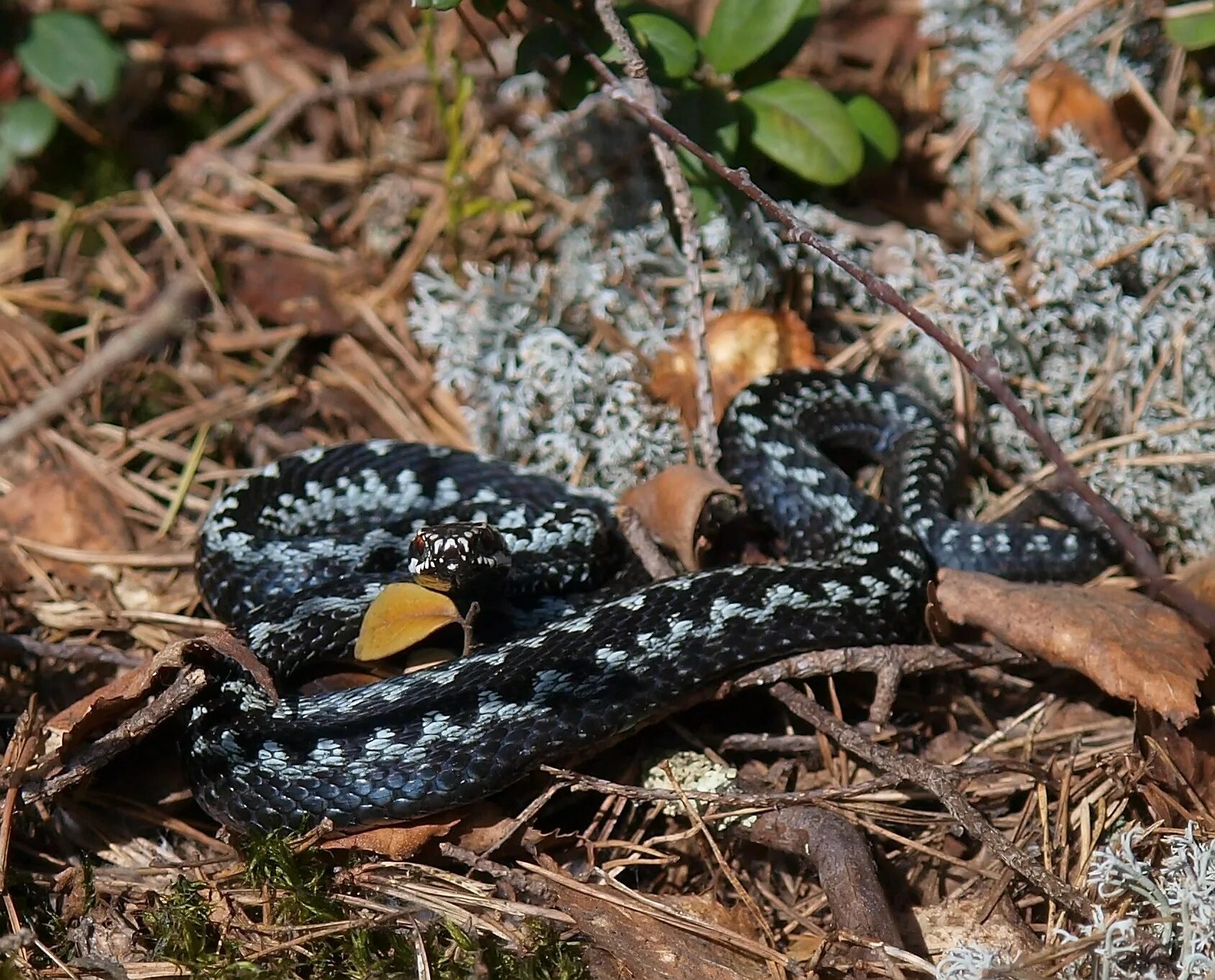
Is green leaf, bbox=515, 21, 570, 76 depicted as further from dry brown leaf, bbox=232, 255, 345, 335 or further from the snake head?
the snake head

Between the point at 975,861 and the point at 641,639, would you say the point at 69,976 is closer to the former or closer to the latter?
the point at 641,639

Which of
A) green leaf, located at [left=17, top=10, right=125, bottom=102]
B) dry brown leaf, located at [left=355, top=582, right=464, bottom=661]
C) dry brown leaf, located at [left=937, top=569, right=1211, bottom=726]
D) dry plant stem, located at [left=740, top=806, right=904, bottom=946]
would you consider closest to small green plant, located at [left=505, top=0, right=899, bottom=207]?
dry brown leaf, located at [left=937, top=569, right=1211, bottom=726]

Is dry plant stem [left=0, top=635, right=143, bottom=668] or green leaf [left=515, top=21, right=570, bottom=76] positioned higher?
green leaf [left=515, top=21, right=570, bottom=76]

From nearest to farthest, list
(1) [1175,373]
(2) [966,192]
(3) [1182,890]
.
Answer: (3) [1182,890] → (1) [1175,373] → (2) [966,192]

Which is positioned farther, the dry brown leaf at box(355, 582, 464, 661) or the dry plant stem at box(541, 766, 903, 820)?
the dry brown leaf at box(355, 582, 464, 661)

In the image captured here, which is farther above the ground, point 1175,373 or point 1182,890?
point 1175,373

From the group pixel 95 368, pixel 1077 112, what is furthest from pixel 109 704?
pixel 1077 112

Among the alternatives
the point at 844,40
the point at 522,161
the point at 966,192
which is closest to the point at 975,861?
the point at 966,192
